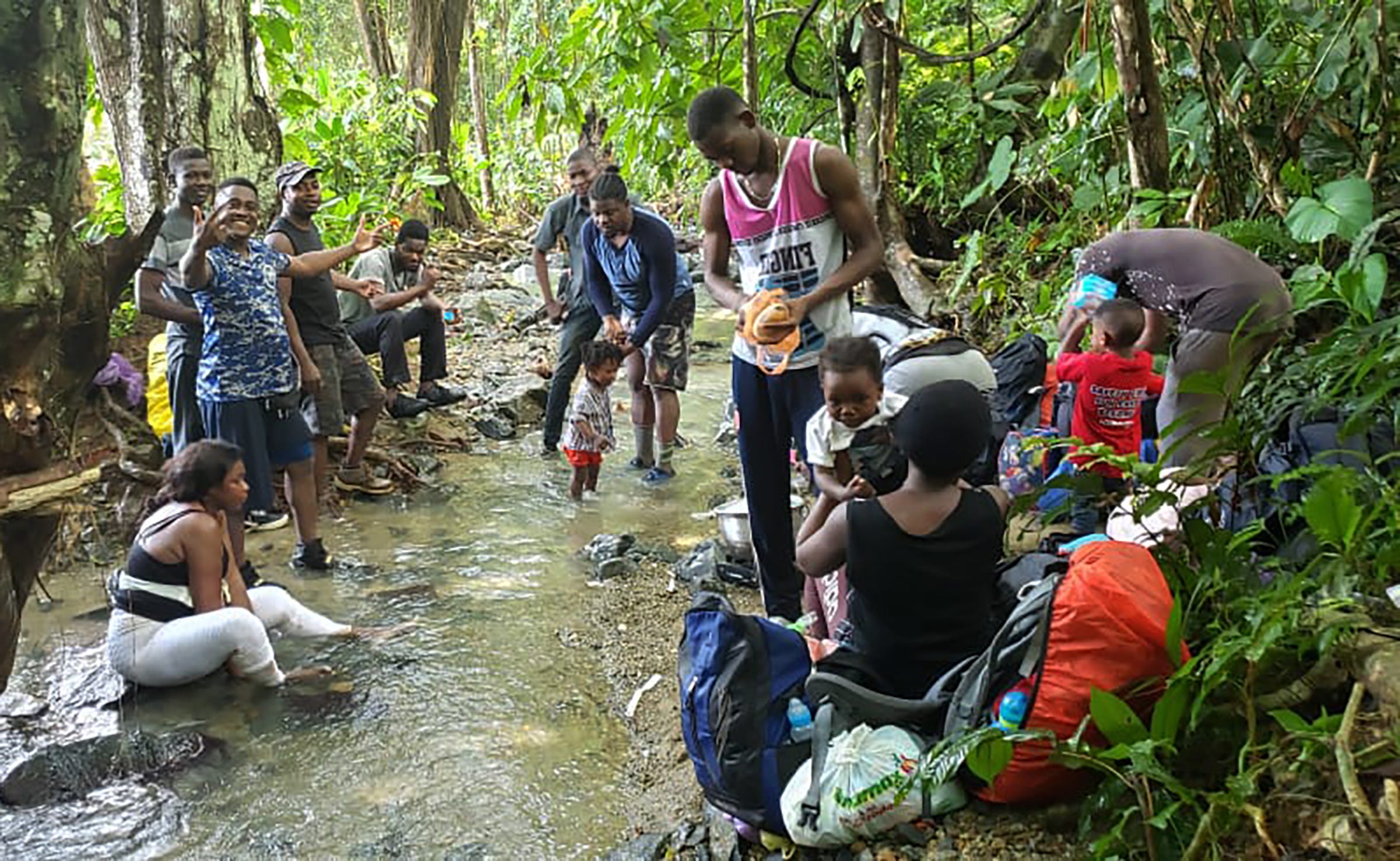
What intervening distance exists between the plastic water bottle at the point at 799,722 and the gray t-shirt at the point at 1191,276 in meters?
2.24

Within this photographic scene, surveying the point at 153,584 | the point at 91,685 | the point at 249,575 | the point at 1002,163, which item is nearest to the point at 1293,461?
the point at 1002,163

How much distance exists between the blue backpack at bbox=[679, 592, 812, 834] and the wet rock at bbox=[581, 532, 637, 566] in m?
2.60

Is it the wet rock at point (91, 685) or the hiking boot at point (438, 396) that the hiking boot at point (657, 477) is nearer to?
the hiking boot at point (438, 396)

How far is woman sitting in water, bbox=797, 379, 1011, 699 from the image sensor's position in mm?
2807

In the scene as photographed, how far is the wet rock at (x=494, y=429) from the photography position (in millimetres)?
7988

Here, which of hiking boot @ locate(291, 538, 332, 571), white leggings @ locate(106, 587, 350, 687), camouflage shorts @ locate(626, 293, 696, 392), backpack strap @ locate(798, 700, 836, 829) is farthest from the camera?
camouflage shorts @ locate(626, 293, 696, 392)

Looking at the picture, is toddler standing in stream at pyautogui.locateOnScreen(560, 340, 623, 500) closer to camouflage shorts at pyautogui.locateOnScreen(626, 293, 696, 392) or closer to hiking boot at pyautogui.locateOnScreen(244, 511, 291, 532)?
camouflage shorts at pyautogui.locateOnScreen(626, 293, 696, 392)

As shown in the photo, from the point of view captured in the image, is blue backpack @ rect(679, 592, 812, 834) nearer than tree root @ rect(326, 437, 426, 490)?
Yes

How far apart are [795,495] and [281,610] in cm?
247

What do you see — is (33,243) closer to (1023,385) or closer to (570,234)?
(1023,385)

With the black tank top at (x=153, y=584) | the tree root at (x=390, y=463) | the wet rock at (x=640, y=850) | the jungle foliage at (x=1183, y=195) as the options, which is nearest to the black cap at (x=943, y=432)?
the jungle foliage at (x=1183, y=195)

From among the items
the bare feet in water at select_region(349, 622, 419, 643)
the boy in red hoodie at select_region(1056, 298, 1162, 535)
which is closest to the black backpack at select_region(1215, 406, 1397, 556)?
the boy in red hoodie at select_region(1056, 298, 1162, 535)

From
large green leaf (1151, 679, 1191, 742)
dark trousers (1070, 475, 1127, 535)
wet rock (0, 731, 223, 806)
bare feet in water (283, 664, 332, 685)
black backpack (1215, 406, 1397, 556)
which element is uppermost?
black backpack (1215, 406, 1397, 556)

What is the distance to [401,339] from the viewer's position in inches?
294
